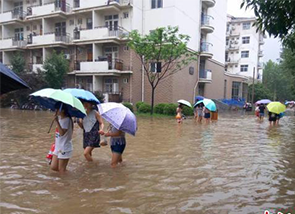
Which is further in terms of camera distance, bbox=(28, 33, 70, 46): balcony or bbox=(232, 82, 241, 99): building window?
bbox=(232, 82, 241, 99): building window

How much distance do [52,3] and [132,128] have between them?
27.4m

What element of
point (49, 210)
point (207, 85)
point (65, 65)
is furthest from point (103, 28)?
point (49, 210)

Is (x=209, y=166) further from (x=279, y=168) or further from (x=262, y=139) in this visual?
(x=262, y=139)

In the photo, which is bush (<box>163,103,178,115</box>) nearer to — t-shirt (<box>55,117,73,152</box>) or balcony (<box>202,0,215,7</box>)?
balcony (<box>202,0,215,7</box>)

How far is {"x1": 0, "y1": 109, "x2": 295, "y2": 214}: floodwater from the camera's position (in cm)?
436

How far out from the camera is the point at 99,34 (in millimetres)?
25828

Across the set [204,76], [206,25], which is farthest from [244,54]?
[204,76]

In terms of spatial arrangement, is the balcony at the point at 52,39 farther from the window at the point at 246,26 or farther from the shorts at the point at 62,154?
the window at the point at 246,26

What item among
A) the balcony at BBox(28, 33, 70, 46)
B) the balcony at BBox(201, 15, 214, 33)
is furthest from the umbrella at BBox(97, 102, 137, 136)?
the balcony at BBox(201, 15, 214, 33)

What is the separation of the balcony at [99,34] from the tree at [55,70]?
3008 millimetres

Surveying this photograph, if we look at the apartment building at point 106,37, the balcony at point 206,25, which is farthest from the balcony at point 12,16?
A: the balcony at point 206,25

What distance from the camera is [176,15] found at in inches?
993

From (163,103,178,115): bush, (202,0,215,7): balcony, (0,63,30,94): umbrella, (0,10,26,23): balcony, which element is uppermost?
(202,0,215,7): balcony

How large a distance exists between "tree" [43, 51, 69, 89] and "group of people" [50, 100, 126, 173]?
20413 millimetres
